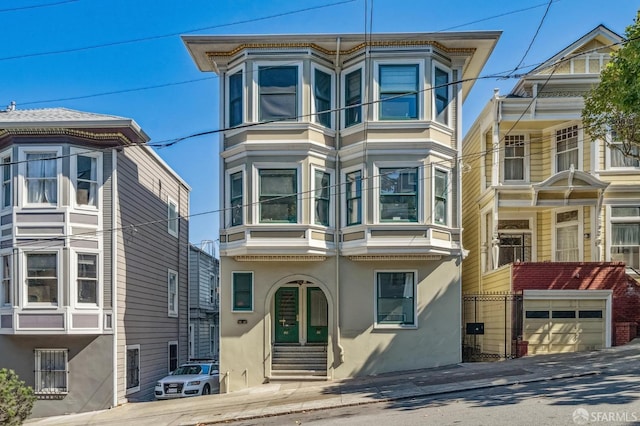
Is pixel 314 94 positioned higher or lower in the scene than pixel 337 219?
higher

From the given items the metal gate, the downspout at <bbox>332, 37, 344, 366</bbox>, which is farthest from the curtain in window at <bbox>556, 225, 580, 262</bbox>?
the downspout at <bbox>332, 37, 344, 366</bbox>

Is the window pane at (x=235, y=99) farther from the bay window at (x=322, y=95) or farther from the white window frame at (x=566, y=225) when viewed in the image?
the white window frame at (x=566, y=225)

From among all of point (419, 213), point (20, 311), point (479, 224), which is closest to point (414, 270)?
point (419, 213)

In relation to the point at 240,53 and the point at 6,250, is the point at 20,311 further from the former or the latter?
the point at 240,53

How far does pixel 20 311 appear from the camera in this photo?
16.9m

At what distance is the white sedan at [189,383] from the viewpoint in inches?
687

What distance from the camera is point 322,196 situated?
683 inches

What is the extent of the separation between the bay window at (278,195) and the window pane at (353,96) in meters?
2.30

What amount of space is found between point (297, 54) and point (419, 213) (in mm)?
5645

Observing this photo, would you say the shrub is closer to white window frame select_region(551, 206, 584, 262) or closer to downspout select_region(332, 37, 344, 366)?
downspout select_region(332, 37, 344, 366)

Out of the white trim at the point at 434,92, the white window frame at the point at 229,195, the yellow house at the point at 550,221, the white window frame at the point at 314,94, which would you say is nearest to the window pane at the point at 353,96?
the white window frame at the point at 314,94

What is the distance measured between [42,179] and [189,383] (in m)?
7.23

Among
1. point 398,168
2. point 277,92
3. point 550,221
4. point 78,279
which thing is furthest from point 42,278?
point 550,221

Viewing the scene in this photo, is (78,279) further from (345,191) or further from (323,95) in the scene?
(323,95)
